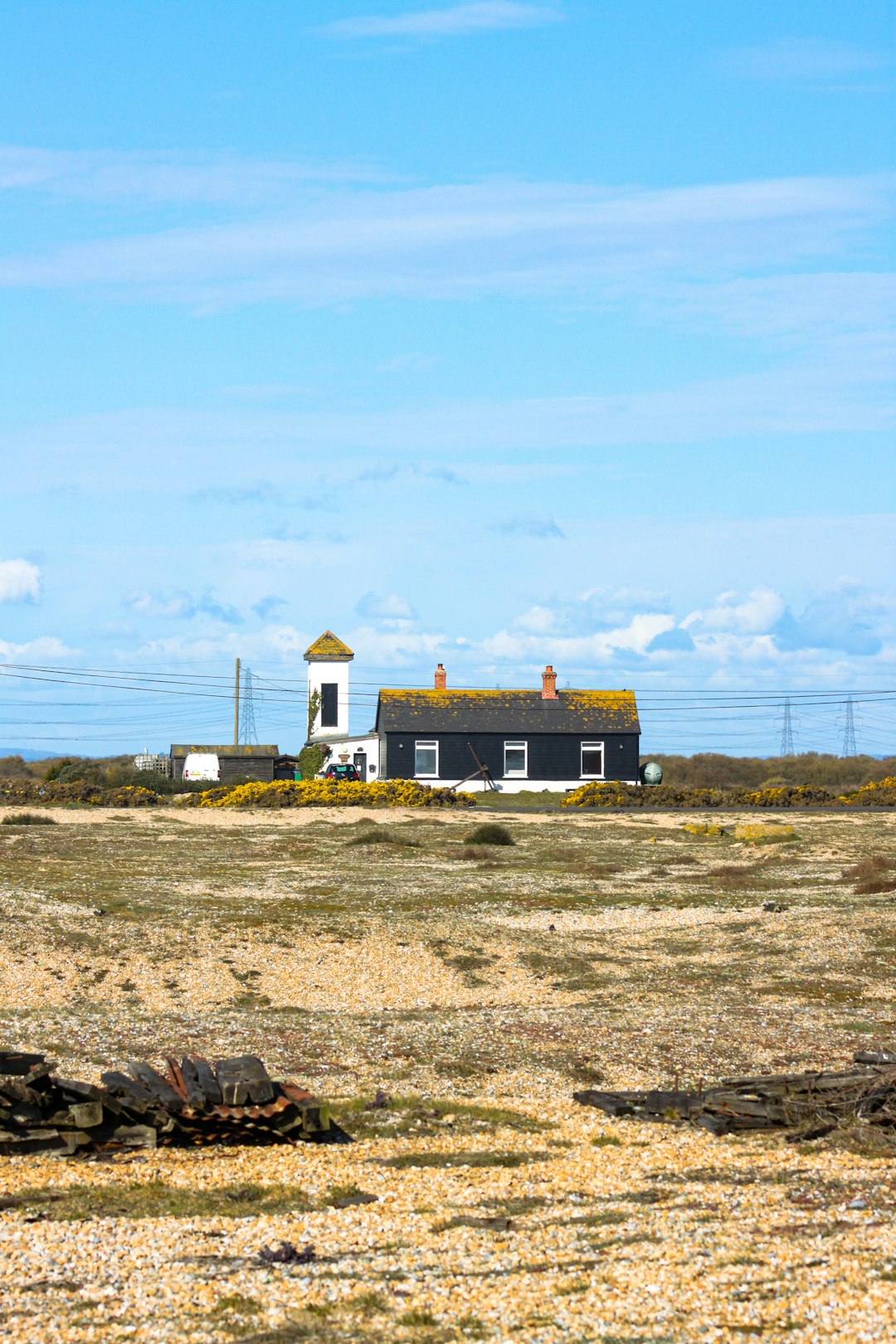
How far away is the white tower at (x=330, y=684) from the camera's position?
8256 cm

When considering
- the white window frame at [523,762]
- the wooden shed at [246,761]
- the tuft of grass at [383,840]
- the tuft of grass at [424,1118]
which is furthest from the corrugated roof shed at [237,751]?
the tuft of grass at [424,1118]

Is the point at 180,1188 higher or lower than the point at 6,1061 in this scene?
lower

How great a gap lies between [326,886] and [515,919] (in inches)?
224

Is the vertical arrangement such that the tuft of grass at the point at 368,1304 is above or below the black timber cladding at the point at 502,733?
below

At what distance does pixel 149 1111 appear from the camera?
12.0 meters

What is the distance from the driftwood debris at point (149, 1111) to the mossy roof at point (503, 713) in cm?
5700

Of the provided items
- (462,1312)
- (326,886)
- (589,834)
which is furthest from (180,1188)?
(589,834)

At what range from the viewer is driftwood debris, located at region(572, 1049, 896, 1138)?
491 inches

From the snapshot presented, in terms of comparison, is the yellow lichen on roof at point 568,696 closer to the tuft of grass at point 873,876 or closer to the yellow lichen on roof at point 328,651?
the yellow lichen on roof at point 328,651

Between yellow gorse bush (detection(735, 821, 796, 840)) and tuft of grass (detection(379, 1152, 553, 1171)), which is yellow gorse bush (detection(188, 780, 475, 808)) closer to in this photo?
yellow gorse bush (detection(735, 821, 796, 840))

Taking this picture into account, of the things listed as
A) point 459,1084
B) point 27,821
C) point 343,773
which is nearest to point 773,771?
point 343,773

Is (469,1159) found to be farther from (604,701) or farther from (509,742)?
(604,701)

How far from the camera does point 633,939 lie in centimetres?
2514

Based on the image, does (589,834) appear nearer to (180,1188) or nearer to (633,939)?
(633,939)
